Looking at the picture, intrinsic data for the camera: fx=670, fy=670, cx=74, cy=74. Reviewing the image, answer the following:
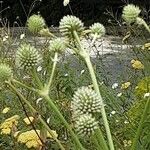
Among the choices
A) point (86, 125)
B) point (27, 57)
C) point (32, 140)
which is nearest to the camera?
point (86, 125)

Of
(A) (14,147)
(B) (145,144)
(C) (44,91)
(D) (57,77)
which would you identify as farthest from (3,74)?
(D) (57,77)

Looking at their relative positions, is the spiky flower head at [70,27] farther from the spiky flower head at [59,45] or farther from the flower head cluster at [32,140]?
the flower head cluster at [32,140]

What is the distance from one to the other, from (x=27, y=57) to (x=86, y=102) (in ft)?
0.98

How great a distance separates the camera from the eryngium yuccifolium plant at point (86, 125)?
5.94 feet

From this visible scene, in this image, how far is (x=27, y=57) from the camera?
2037 mm

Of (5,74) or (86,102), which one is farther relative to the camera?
(5,74)

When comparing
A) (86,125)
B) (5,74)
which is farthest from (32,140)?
(86,125)

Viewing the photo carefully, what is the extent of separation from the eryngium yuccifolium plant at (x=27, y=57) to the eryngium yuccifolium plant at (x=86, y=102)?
0.19m

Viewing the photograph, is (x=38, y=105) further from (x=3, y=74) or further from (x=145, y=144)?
(x=3, y=74)

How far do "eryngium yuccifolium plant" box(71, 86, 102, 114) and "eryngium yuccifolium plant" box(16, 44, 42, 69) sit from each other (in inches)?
7.4

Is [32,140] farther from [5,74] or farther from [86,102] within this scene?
[86,102]

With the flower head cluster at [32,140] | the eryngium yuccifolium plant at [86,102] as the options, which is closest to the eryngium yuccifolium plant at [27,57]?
the eryngium yuccifolium plant at [86,102]

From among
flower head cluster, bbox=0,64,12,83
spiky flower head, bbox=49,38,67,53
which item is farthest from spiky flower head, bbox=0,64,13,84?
spiky flower head, bbox=49,38,67,53

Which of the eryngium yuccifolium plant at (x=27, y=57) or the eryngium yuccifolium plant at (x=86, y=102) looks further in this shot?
the eryngium yuccifolium plant at (x=27, y=57)
